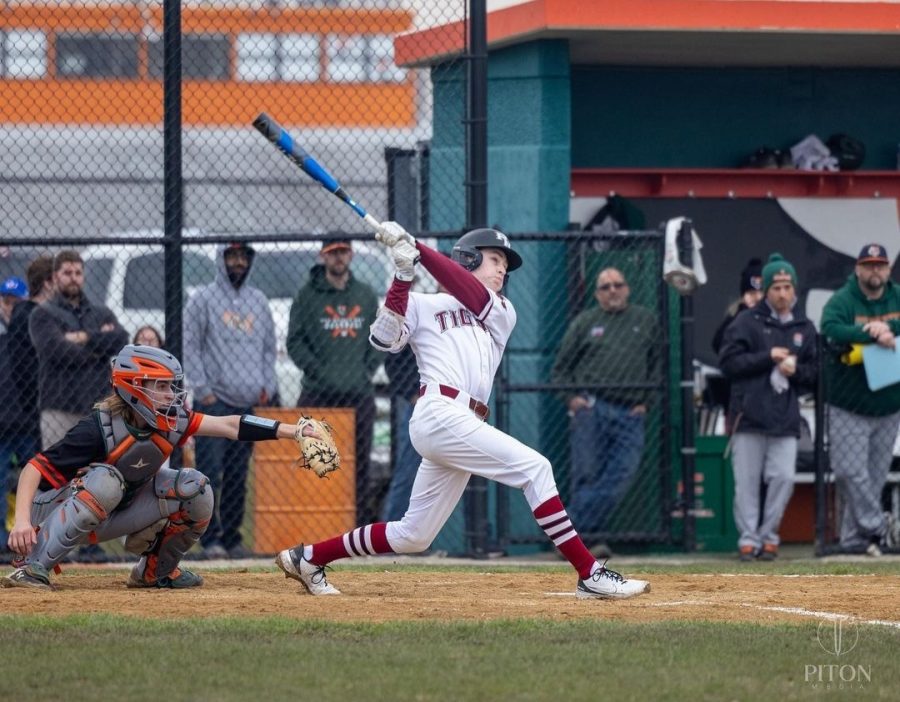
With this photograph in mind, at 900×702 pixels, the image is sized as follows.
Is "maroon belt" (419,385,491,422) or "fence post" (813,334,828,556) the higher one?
"maroon belt" (419,385,491,422)

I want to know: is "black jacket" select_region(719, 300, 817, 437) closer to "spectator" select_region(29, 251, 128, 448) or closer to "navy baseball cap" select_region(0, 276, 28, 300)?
"spectator" select_region(29, 251, 128, 448)

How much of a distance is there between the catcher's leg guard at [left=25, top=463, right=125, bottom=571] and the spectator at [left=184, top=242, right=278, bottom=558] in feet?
9.56

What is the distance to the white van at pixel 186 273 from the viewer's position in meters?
A: 14.9

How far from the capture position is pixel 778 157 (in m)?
13.3

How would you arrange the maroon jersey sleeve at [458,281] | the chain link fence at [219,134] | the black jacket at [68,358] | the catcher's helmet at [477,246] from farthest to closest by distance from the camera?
the chain link fence at [219,134]
the black jacket at [68,358]
the catcher's helmet at [477,246]
the maroon jersey sleeve at [458,281]

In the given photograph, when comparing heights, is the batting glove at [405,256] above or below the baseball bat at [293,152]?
below

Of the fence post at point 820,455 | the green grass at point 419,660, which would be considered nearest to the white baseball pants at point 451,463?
the green grass at point 419,660

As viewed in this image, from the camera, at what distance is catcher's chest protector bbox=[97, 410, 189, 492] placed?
299 inches

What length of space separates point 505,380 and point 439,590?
9.80 feet

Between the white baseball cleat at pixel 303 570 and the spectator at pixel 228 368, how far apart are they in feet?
9.48

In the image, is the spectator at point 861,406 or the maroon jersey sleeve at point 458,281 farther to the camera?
the spectator at point 861,406

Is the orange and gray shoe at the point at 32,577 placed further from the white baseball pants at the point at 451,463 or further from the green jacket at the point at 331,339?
the green jacket at the point at 331,339

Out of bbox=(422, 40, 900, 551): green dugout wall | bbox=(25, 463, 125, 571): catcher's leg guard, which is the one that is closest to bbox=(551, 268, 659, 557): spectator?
bbox=(422, 40, 900, 551): green dugout wall

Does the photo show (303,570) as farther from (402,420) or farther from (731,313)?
(731,313)
